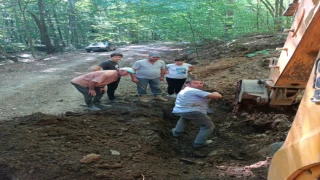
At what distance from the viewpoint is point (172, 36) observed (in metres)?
19.4

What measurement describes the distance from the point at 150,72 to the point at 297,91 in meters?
4.43

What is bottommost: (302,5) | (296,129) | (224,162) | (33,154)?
(224,162)

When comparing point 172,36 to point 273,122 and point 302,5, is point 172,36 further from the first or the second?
point 302,5

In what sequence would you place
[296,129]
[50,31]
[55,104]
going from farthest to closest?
1. [50,31]
2. [55,104]
3. [296,129]

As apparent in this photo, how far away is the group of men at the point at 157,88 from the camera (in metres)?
5.36

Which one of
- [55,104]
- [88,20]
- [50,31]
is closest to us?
[55,104]

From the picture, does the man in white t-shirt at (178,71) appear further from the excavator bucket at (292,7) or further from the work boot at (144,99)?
the excavator bucket at (292,7)

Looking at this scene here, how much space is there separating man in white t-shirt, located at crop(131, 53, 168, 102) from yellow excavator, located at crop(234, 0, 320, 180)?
2.93 m

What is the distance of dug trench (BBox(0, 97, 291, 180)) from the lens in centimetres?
384

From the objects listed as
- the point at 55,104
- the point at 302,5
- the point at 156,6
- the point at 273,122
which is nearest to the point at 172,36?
the point at 156,6

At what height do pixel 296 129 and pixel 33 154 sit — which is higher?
pixel 296 129

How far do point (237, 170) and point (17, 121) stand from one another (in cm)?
401

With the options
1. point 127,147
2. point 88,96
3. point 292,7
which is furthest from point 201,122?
point 88,96

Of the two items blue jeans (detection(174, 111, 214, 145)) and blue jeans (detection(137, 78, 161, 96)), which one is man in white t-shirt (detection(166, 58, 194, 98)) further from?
blue jeans (detection(174, 111, 214, 145))
